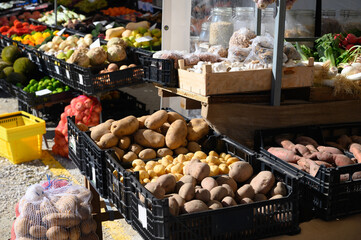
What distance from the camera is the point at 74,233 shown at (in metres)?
2.64

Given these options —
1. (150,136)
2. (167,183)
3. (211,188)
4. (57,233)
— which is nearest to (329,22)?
(150,136)

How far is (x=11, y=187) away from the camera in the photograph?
4.57 m

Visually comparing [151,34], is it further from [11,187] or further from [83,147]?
[83,147]

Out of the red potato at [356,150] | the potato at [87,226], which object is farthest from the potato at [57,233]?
the red potato at [356,150]

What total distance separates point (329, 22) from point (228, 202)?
3.47 metres

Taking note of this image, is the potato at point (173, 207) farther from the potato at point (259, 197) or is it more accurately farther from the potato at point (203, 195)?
the potato at point (259, 197)

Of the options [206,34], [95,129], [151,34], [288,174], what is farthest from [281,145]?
[151,34]

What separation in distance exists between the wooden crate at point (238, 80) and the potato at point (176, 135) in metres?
0.26

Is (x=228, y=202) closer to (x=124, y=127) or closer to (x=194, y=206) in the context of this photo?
(x=194, y=206)

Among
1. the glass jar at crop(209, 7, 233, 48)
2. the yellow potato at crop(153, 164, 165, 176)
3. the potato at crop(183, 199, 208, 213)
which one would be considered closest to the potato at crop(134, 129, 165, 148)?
the yellow potato at crop(153, 164, 165, 176)

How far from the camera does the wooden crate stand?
9.86 feet

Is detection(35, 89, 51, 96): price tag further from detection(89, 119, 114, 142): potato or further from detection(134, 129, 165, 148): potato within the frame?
detection(134, 129, 165, 148): potato

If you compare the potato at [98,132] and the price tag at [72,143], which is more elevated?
the potato at [98,132]

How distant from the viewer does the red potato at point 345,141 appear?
3083mm
